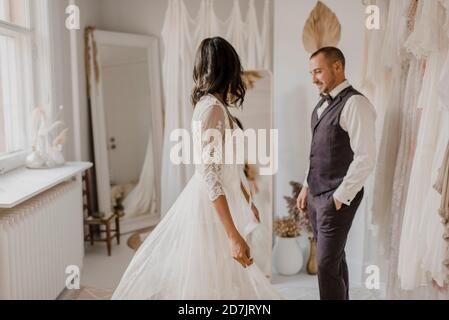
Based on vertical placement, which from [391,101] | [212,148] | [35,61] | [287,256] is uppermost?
[35,61]

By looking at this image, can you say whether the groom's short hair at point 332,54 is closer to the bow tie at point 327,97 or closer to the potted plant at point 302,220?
the bow tie at point 327,97

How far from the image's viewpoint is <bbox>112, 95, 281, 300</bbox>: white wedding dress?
50.6 inches

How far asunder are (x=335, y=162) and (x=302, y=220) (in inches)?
16.0

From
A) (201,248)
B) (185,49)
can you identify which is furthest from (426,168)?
(185,49)

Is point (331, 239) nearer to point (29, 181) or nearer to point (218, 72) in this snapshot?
point (218, 72)

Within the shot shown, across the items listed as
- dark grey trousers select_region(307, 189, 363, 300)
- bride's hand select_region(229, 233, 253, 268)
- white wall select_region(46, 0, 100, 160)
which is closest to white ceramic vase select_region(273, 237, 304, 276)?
dark grey trousers select_region(307, 189, 363, 300)

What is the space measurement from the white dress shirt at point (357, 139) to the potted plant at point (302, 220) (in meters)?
0.29

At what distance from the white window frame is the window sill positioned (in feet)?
0.20

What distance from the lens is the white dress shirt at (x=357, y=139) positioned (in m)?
1.38

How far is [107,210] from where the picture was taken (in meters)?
1.73

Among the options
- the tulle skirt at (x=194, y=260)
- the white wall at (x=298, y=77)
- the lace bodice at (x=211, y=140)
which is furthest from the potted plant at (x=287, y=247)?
the lace bodice at (x=211, y=140)

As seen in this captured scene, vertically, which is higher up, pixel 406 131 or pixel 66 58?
pixel 66 58

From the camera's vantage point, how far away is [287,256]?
183 cm

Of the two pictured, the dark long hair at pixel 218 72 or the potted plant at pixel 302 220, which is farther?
the potted plant at pixel 302 220
